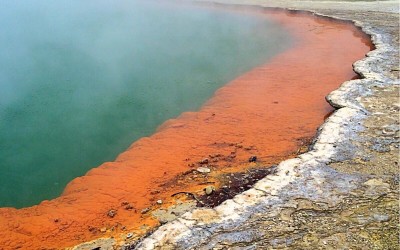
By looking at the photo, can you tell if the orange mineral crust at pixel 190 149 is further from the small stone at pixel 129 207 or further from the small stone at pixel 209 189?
the small stone at pixel 209 189

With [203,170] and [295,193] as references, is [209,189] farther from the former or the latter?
[295,193]

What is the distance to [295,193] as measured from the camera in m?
3.44

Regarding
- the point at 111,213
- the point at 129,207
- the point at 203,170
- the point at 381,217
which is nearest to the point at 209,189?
the point at 203,170

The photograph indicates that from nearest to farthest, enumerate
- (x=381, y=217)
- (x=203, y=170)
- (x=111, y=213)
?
Answer: 1. (x=381, y=217)
2. (x=111, y=213)
3. (x=203, y=170)

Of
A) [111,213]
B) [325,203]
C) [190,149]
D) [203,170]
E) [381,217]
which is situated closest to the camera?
[381,217]

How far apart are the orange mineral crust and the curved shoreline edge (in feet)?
1.56

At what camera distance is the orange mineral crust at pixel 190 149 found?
3.65 meters

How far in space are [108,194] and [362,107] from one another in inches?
128

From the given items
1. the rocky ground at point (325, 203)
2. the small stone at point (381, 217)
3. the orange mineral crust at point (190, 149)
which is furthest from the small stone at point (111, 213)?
the small stone at point (381, 217)

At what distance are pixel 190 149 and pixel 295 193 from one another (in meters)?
1.74

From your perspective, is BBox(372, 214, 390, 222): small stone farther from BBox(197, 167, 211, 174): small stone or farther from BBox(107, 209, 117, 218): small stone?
BBox(107, 209, 117, 218): small stone

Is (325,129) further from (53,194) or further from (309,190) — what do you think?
(53,194)

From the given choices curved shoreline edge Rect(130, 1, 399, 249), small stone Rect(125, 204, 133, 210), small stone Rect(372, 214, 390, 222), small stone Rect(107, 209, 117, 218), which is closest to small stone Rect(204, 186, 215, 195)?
curved shoreline edge Rect(130, 1, 399, 249)

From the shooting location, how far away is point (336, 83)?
674 centimetres
